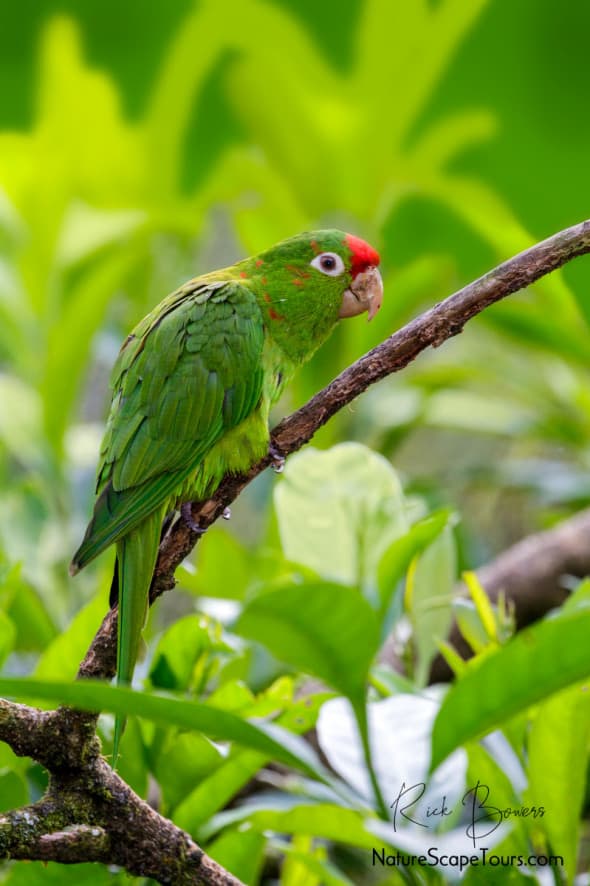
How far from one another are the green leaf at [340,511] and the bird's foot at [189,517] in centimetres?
15

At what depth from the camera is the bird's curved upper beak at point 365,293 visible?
1.41 metres

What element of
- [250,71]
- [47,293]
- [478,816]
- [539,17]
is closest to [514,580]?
[478,816]

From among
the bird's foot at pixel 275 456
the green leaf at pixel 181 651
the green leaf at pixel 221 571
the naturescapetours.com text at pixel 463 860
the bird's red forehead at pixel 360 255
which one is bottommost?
the naturescapetours.com text at pixel 463 860

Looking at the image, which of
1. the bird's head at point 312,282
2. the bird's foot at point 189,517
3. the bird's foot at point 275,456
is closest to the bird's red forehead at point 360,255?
the bird's head at point 312,282

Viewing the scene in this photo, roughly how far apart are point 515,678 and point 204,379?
608 millimetres

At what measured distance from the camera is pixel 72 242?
2121 millimetres

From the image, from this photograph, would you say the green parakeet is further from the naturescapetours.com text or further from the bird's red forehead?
the naturescapetours.com text

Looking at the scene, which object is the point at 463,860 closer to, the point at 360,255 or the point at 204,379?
the point at 204,379

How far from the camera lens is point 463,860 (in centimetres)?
93

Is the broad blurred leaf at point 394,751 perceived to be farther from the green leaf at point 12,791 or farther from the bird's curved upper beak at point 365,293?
the bird's curved upper beak at point 365,293

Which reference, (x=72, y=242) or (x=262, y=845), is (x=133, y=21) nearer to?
(x=262, y=845)

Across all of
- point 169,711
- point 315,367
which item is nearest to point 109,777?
point 169,711

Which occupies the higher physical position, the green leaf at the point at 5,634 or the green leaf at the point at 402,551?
the green leaf at the point at 5,634

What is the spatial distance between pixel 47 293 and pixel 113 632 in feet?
4.79
